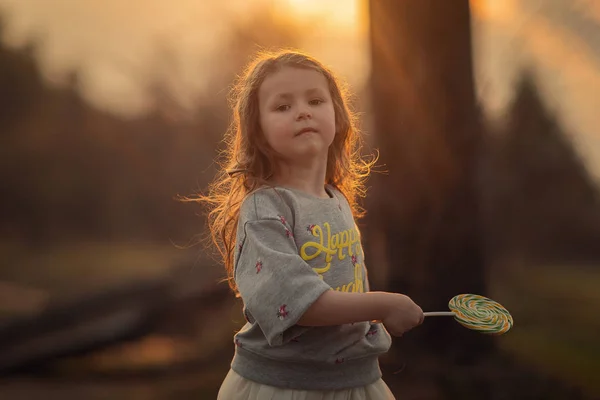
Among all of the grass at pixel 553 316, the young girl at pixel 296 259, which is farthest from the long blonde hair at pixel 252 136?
the grass at pixel 553 316

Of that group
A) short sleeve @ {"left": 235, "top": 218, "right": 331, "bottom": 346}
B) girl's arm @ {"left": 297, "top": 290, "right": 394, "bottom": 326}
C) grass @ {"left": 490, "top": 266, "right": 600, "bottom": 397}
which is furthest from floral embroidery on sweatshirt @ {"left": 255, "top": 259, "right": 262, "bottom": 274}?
grass @ {"left": 490, "top": 266, "right": 600, "bottom": 397}

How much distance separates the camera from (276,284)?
108 cm

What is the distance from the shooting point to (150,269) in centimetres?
222

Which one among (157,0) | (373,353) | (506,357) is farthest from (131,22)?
(506,357)

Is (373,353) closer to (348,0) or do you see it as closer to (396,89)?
(396,89)

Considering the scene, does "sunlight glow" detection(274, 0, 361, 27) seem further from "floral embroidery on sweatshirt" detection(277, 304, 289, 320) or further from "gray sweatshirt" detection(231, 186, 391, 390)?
"floral embroidery on sweatshirt" detection(277, 304, 289, 320)

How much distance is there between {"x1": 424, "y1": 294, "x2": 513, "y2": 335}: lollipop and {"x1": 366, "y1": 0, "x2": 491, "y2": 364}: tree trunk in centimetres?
81

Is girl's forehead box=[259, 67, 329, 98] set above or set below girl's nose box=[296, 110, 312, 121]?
above

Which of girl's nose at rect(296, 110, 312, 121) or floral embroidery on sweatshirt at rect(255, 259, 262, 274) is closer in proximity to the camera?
floral embroidery on sweatshirt at rect(255, 259, 262, 274)

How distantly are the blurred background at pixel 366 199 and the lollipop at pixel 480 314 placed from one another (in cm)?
82

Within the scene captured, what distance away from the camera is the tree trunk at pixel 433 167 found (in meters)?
2.10

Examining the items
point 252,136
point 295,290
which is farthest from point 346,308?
point 252,136

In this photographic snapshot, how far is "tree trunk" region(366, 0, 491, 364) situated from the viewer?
210 centimetres

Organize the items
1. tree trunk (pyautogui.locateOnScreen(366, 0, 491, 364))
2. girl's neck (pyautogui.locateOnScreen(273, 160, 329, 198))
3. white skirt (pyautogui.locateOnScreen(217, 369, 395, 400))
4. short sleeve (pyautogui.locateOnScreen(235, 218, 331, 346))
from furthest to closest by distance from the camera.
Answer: tree trunk (pyautogui.locateOnScreen(366, 0, 491, 364)), girl's neck (pyautogui.locateOnScreen(273, 160, 329, 198)), white skirt (pyautogui.locateOnScreen(217, 369, 395, 400)), short sleeve (pyautogui.locateOnScreen(235, 218, 331, 346))
